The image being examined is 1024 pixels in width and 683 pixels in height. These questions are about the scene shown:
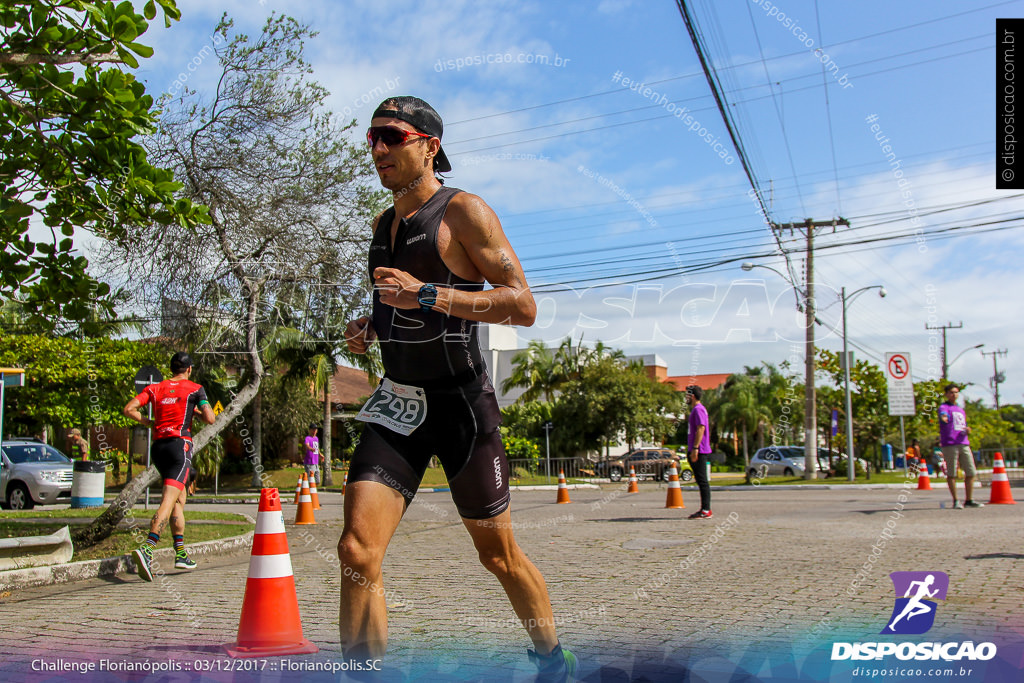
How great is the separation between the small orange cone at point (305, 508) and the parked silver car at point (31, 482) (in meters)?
8.78

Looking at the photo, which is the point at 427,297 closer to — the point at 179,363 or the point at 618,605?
the point at 618,605

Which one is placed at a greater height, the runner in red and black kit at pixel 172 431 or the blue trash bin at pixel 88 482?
the runner in red and black kit at pixel 172 431

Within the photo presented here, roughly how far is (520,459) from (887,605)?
82.5ft

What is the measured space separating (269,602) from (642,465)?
30664mm

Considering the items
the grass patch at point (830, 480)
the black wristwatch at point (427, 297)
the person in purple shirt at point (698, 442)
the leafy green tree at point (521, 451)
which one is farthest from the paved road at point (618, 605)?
the leafy green tree at point (521, 451)

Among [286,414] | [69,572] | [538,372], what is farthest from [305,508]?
[538,372]

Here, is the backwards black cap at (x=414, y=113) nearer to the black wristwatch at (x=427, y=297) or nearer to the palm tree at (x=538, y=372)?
the black wristwatch at (x=427, y=297)

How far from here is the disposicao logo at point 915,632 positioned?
371 cm

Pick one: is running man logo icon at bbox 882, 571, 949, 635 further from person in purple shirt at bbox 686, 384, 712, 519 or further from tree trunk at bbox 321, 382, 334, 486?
tree trunk at bbox 321, 382, 334, 486

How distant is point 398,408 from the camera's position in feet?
9.58

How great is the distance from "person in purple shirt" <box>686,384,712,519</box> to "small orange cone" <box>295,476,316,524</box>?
5.33 meters

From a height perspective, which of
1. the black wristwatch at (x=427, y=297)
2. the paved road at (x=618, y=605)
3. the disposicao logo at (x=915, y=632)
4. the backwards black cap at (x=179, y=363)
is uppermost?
the backwards black cap at (x=179, y=363)

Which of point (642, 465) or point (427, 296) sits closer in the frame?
point (427, 296)

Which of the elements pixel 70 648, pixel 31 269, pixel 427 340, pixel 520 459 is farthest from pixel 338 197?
pixel 520 459
